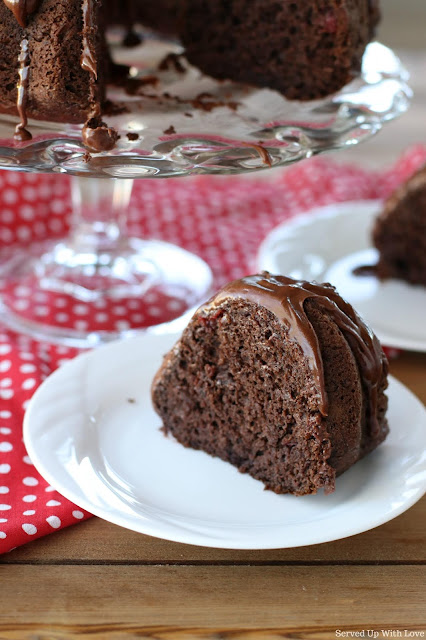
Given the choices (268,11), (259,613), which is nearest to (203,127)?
(268,11)

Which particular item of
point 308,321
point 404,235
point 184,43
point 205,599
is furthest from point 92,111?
point 404,235

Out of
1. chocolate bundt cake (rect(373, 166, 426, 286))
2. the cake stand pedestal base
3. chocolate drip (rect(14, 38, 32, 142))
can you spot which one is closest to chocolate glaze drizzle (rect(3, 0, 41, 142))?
chocolate drip (rect(14, 38, 32, 142))

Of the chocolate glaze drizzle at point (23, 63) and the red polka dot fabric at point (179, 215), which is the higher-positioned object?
the chocolate glaze drizzle at point (23, 63)

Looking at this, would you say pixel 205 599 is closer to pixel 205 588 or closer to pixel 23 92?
pixel 205 588

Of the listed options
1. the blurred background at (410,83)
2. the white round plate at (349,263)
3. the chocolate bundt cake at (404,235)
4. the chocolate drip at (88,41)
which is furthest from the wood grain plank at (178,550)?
the blurred background at (410,83)

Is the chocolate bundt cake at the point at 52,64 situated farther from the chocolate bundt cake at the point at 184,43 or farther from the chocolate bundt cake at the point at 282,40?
the chocolate bundt cake at the point at 282,40

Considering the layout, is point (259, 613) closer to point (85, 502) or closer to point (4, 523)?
point (85, 502)
